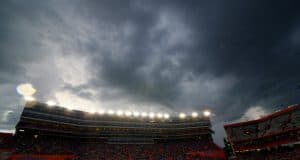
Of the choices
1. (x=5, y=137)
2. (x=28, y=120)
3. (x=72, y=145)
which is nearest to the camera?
(x=5, y=137)

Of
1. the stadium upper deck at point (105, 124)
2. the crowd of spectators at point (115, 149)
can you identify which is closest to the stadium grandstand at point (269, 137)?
the crowd of spectators at point (115, 149)

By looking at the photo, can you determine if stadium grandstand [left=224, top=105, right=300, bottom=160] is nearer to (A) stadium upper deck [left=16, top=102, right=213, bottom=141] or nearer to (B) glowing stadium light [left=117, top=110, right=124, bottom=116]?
(A) stadium upper deck [left=16, top=102, right=213, bottom=141]

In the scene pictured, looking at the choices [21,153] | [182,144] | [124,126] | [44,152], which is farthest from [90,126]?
[182,144]

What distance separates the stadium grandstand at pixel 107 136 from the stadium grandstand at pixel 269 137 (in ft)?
45.1

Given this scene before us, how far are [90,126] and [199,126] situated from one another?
3991cm

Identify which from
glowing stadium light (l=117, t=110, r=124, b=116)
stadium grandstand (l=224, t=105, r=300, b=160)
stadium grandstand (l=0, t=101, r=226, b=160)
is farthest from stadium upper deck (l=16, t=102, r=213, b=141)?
stadium grandstand (l=224, t=105, r=300, b=160)

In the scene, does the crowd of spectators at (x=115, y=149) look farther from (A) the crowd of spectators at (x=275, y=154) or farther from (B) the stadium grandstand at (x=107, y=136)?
(A) the crowd of spectators at (x=275, y=154)

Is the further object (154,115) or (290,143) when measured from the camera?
(154,115)

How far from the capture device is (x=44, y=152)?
41750 millimetres

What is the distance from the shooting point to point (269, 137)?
36.1 metres

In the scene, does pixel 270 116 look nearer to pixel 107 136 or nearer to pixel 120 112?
pixel 120 112

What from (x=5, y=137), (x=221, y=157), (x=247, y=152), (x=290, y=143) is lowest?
(x=221, y=157)

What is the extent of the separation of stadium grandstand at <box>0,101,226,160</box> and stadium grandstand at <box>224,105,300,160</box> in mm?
13755

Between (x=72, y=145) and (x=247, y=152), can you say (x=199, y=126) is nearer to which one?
(x=247, y=152)
